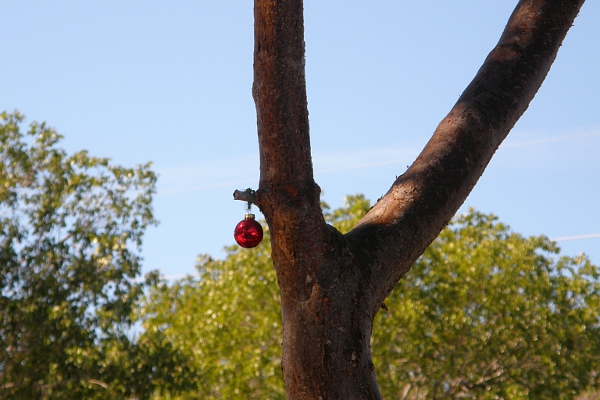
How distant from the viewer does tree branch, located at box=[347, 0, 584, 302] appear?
2.40 metres

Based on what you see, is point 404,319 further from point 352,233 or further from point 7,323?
point 352,233

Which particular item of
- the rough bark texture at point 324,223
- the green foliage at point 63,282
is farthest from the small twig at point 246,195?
the green foliage at point 63,282

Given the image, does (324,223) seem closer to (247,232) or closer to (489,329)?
(247,232)

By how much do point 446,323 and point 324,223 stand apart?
385 inches

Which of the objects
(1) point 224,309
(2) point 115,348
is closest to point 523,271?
(1) point 224,309

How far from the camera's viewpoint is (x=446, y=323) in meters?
11.6

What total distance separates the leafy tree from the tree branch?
27.3 ft

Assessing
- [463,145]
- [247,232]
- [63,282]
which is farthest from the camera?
[63,282]

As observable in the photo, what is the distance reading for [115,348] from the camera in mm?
8359

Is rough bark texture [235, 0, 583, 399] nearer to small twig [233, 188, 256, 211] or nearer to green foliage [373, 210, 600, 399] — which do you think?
small twig [233, 188, 256, 211]

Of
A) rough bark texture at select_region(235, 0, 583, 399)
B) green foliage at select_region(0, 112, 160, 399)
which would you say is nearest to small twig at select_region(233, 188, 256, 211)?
rough bark texture at select_region(235, 0, 583, 399)

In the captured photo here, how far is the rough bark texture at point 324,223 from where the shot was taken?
2158mm

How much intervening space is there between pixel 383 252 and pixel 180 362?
6.89 meters

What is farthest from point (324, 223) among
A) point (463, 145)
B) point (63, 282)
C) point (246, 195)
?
point (63, 282)
